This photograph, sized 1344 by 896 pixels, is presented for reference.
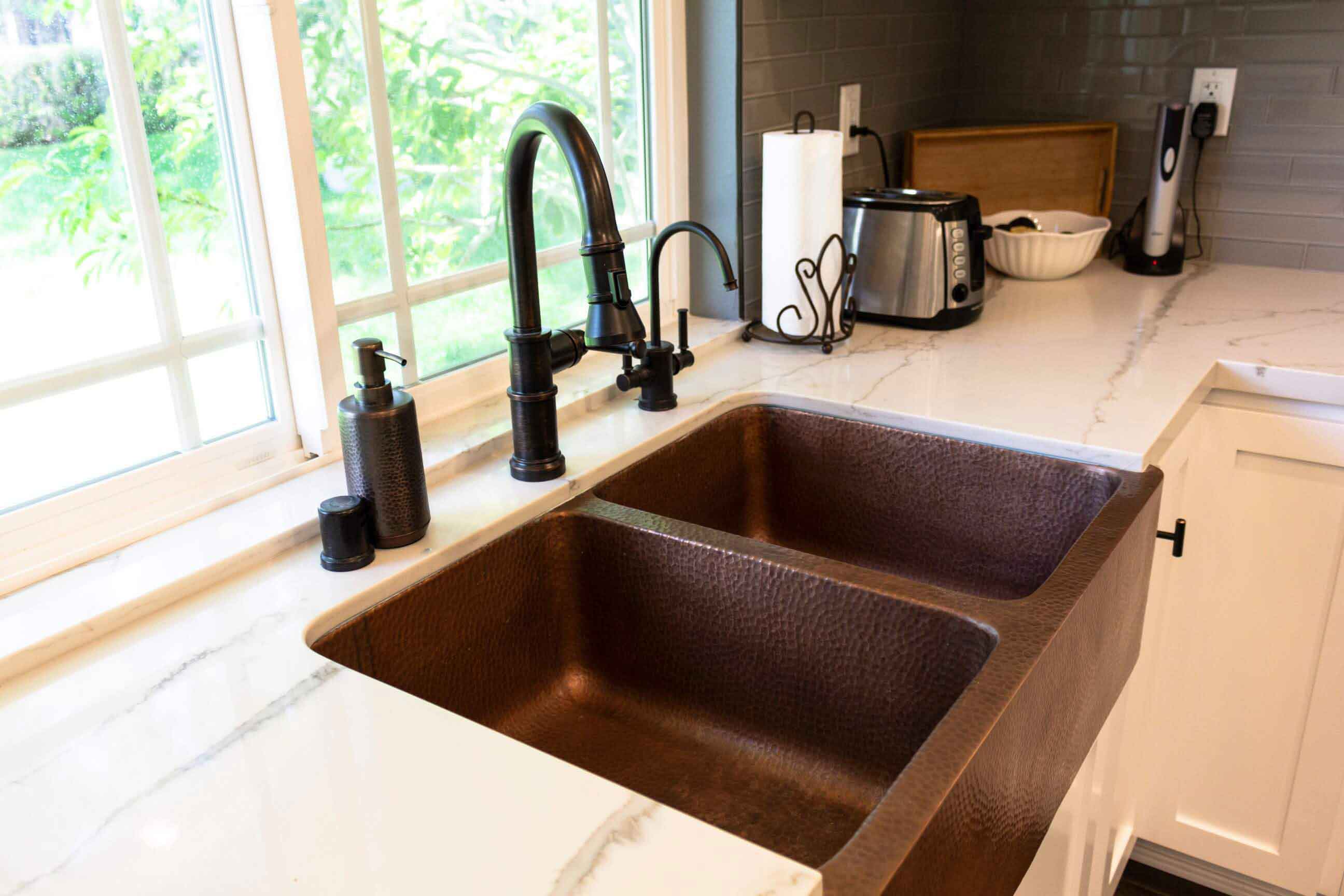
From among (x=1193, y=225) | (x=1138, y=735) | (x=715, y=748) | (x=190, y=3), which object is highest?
(x=190, y=3)

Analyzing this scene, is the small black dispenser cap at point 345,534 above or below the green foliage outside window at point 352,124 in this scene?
below

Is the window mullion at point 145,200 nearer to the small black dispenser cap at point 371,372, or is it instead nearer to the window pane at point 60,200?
the window pane at point 60,200

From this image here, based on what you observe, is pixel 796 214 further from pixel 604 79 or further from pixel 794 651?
pixel 794 651

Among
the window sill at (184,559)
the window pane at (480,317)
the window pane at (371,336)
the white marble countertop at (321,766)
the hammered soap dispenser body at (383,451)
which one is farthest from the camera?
the window pane at (480,317)

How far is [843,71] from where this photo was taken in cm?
193

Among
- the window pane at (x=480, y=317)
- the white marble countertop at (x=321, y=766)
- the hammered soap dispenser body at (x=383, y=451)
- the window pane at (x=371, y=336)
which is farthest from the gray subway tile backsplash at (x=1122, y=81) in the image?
the hammered soap dispenser body at (x=383, y=451)

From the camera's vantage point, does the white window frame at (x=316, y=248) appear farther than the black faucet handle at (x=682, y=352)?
No

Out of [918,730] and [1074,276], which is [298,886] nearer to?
[918,730]

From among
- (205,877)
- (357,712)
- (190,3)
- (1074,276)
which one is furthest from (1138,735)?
(190,3)

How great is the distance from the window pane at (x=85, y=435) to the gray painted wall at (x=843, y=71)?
0.97 meters

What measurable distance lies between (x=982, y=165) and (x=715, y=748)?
157cm

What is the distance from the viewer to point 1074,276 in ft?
6.91

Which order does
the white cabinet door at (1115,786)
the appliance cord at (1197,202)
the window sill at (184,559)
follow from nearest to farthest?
1. the window sill at (184,559)
2. the white cabinet door at (1115,786)
3. the appliance cord at (1197,202)

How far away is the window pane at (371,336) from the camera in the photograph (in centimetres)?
125
